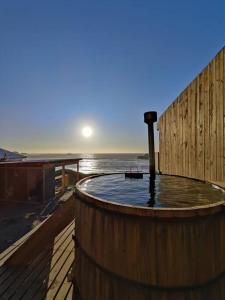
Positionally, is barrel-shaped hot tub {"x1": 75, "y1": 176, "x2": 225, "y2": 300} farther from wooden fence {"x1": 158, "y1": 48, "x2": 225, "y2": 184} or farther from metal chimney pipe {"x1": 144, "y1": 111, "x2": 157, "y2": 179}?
metal chimney pipe {"x1": 144, "y1": 111, "x2": 157, "y2": 179}

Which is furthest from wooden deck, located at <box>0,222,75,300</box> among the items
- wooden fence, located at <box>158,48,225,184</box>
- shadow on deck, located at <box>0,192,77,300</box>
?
wooden fence, located at <box>158,48,225,184</box>

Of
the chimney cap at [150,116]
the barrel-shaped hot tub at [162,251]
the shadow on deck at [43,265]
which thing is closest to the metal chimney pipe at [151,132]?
the chimney cap at [150,116]

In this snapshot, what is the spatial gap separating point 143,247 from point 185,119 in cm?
379

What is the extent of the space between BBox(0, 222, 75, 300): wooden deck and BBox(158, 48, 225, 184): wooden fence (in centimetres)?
299

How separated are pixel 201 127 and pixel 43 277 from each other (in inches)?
155

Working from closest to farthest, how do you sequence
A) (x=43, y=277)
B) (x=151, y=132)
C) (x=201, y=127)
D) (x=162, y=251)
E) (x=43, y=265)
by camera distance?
(x=162, y=251)
(x=43, y=277)
(x=43, y=265)
(x=201, y=127)
(x=151, y=132)

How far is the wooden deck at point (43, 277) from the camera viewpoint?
8.94 feet

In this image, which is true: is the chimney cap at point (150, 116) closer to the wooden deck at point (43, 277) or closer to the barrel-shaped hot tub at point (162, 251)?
the barrel-shaped hot tub at point (162, 251)

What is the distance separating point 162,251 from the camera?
1.66 meters

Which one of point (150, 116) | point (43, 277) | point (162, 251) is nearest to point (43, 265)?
point (43, 277)

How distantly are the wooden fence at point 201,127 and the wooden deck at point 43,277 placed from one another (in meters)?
2.99

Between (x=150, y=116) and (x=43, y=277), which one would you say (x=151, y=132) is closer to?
(x=150, y=116)

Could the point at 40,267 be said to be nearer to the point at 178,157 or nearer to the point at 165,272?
the point at 165,272

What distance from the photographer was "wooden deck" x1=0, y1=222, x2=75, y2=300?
2.72 metres
